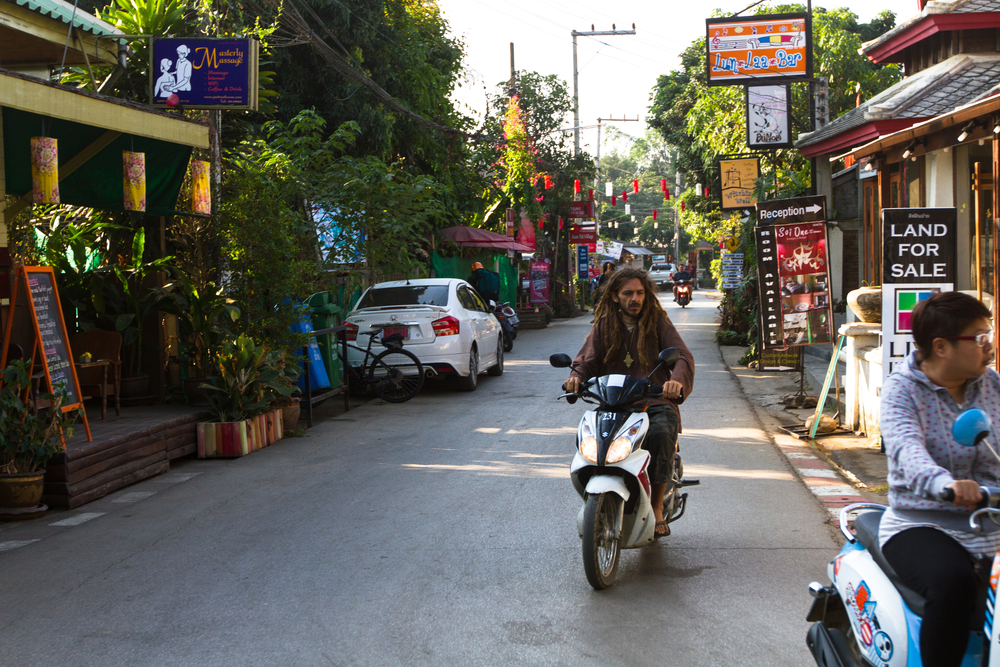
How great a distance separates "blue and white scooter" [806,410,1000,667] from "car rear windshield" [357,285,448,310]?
9933 mm

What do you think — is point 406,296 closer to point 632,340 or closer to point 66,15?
point 66,15

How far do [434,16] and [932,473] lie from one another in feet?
78.3

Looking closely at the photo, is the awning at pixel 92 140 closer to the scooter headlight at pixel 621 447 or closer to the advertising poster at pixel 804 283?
the scooter headlight at pixel 621 447

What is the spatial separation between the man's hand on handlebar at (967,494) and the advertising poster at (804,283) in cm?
804

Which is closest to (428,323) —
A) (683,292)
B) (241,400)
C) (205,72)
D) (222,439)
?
(241,400)

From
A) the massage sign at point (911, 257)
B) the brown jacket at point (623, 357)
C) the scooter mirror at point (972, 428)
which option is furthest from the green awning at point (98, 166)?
the scooter mirror at point (972, 428)

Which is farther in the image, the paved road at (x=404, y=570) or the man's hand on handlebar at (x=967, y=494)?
the paved road at (x=404, y=570)

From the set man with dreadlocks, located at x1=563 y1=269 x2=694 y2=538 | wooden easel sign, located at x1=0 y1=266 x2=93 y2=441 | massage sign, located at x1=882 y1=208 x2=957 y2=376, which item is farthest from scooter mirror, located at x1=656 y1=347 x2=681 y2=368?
wooden easel sign, located at x1=0 y1=266 x2=93 y2=441

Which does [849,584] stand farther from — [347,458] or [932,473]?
[347,458]

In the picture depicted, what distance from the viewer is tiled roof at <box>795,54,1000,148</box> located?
11023 mm

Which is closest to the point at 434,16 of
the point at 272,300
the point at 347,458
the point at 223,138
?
the point at 223,138

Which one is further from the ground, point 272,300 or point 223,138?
point 223,138

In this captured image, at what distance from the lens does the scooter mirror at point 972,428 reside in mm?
2627

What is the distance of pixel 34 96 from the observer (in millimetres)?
7023
